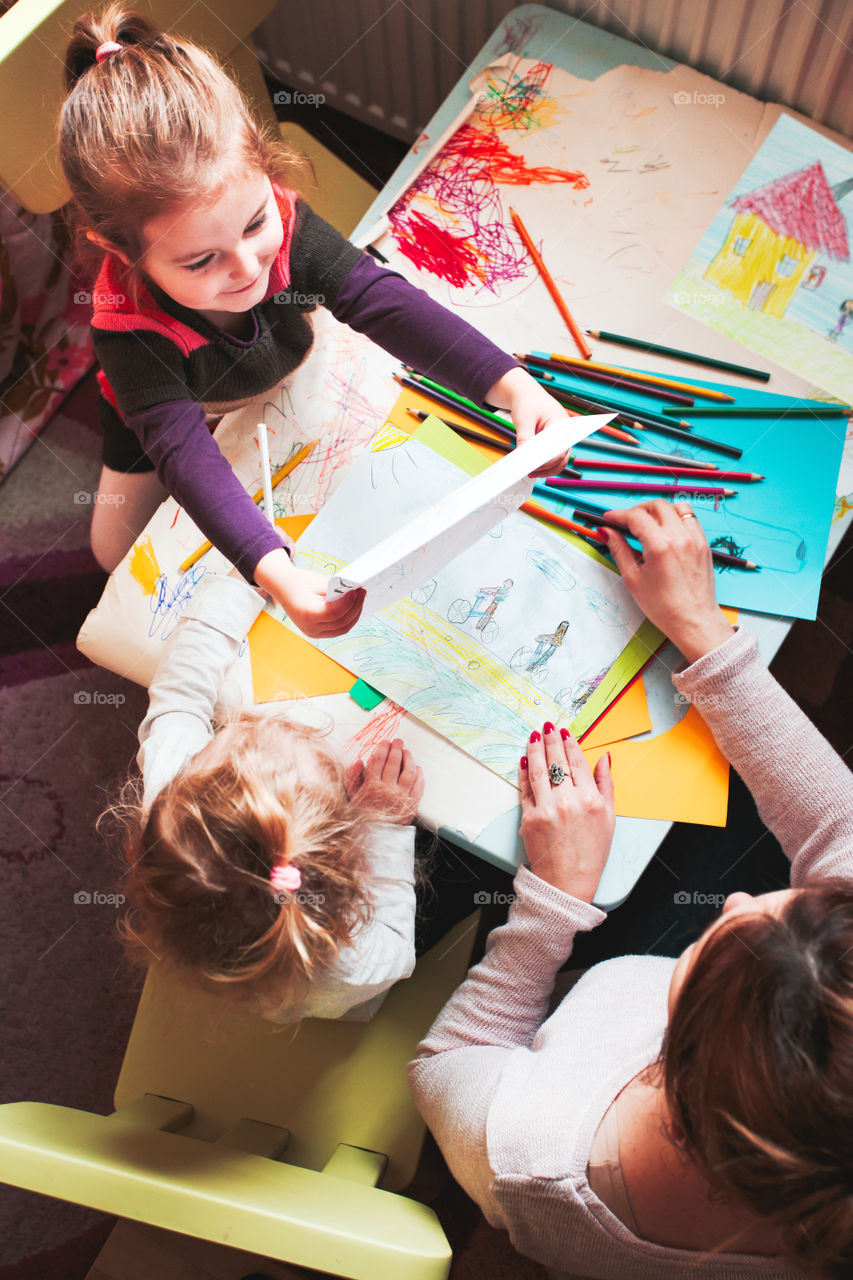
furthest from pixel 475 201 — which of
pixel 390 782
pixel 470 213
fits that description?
pixel 390 782

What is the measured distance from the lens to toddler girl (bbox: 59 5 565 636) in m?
0.80

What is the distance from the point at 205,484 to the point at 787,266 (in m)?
0.71

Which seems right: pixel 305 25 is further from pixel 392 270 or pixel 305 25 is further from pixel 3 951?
pixel 3 951

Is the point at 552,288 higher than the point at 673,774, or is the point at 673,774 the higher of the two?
the point at 552,288

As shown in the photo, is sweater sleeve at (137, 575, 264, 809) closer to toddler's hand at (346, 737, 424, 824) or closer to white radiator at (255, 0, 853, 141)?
toddler's hand at (346, 737, 424, 824)

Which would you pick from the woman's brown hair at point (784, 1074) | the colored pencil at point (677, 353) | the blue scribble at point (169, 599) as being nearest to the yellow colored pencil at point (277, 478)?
the blue scribble at point (169, 599)

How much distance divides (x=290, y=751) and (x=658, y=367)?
1.96 ft

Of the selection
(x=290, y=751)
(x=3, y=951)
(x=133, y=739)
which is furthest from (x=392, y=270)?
(x=3, y=951)

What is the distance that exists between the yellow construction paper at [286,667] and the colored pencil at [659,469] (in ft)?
1.15

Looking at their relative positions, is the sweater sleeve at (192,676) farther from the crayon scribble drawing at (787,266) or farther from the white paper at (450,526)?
the crayon scribble drawing at (787,266)

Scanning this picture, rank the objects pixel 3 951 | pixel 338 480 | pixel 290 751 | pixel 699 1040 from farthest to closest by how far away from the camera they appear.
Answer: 1. pixel 3 951
2. pixel 338 480
3. pixel 290 751
4. pixel 699 1040

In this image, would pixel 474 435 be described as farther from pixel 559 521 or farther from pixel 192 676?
pixel 192 676

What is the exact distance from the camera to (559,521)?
95cm

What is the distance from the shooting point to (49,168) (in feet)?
3.52
